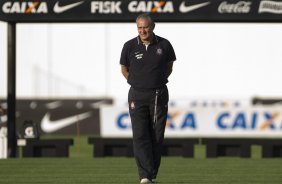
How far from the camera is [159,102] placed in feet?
40.0

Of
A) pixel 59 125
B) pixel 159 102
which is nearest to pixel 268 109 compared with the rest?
pixel 59 125

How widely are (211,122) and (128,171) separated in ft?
43.4

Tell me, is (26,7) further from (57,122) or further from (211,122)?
(57,122)

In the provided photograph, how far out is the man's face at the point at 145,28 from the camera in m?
11.8

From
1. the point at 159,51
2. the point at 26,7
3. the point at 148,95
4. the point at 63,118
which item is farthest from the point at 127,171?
the point at 63,118

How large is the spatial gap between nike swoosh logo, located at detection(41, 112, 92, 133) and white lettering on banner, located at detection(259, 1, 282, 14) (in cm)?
1480

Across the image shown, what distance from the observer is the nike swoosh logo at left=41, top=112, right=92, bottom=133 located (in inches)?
1254

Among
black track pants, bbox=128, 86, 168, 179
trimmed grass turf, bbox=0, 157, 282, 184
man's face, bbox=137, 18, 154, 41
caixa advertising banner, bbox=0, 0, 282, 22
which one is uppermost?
caixa advertising banner, bbox=0, 0, 282, 22

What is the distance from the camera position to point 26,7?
1800 centimetres

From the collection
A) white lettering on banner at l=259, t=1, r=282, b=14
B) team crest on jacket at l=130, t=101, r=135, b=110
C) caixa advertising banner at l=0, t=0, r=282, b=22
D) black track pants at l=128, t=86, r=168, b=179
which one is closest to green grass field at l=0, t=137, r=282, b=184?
black track pants at l=128, t=86, r=168, b=179

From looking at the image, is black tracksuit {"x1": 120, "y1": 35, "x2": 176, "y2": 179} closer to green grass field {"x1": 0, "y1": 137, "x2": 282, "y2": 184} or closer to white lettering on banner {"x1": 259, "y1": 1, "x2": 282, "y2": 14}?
green grass field {"x1": 0, "y1": 137, "x2": 282, "y2": 184}

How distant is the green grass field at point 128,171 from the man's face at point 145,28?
1954 mm

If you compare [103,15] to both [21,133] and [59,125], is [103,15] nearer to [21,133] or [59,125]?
[21,133]

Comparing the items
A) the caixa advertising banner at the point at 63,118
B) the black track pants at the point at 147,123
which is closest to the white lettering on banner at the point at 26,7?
the black track pants at the point at 147,123
